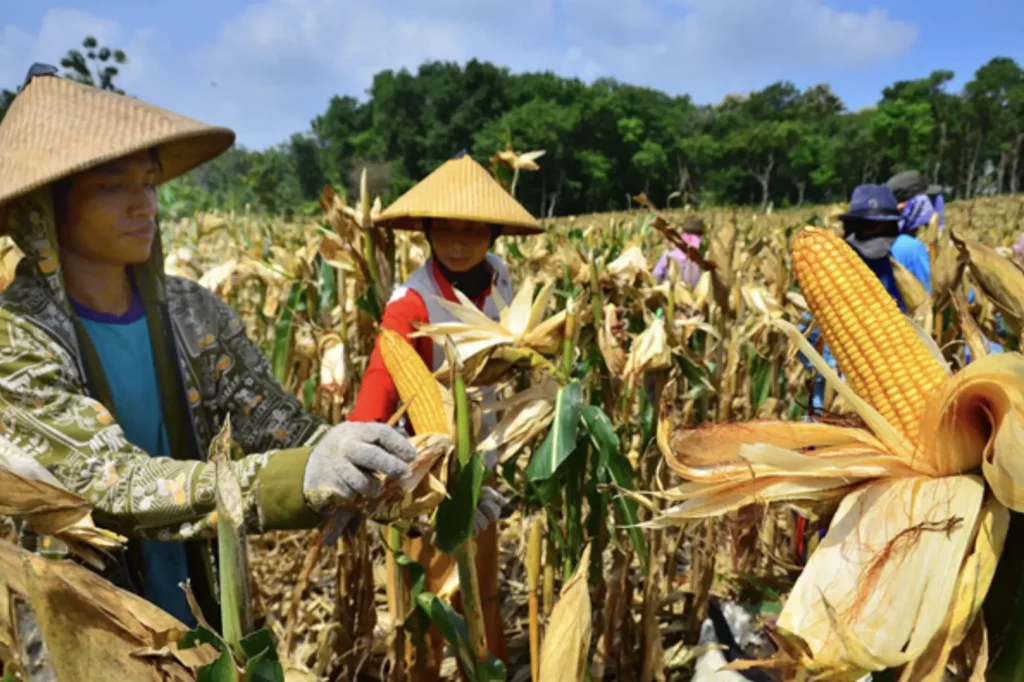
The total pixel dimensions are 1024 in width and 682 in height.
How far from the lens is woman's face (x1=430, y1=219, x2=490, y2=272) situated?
6.95 feet

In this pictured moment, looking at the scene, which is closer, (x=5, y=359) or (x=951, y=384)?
(x=951, y=384)

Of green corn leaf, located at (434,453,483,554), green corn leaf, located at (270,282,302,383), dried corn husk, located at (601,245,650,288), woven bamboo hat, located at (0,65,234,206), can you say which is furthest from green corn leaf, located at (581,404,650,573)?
green corn leaf, located at (270,282,302,383)

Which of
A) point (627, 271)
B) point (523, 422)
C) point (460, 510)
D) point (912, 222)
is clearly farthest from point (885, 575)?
point (912, 222)

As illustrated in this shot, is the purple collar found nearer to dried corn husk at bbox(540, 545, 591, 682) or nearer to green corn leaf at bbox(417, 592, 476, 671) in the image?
green corn leaf at bbox(417, 592, 476, 671)

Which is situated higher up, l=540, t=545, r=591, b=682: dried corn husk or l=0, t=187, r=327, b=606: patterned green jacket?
l=0, t=187, r=327, b=606: patterned green jacket

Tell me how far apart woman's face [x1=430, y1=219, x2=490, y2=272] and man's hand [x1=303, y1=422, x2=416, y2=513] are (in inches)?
44.3

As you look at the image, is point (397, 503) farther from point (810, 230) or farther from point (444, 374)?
point (810, 230)

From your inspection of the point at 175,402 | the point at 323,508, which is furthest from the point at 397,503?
the point at 175,402

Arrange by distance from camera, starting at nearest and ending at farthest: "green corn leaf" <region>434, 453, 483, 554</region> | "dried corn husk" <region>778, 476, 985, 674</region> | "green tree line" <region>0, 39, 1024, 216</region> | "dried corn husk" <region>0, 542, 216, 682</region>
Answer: "dried corn husk" <region>0, 542, 216, 682</region>
"dried corn husk" <region>778, 476, 985, 674</region>
"green corn leaf" <region>434, 453, 483, 554</region>
"green tree line" <region>0, 39, 1024, 216</region>

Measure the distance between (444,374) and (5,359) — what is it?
2.52 feet

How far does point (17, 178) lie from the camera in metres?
1.17

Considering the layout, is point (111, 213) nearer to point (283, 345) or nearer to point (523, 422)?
point (523, 422)

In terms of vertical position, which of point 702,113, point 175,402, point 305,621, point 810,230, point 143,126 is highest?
point 702,113

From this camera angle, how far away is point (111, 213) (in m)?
1.30
